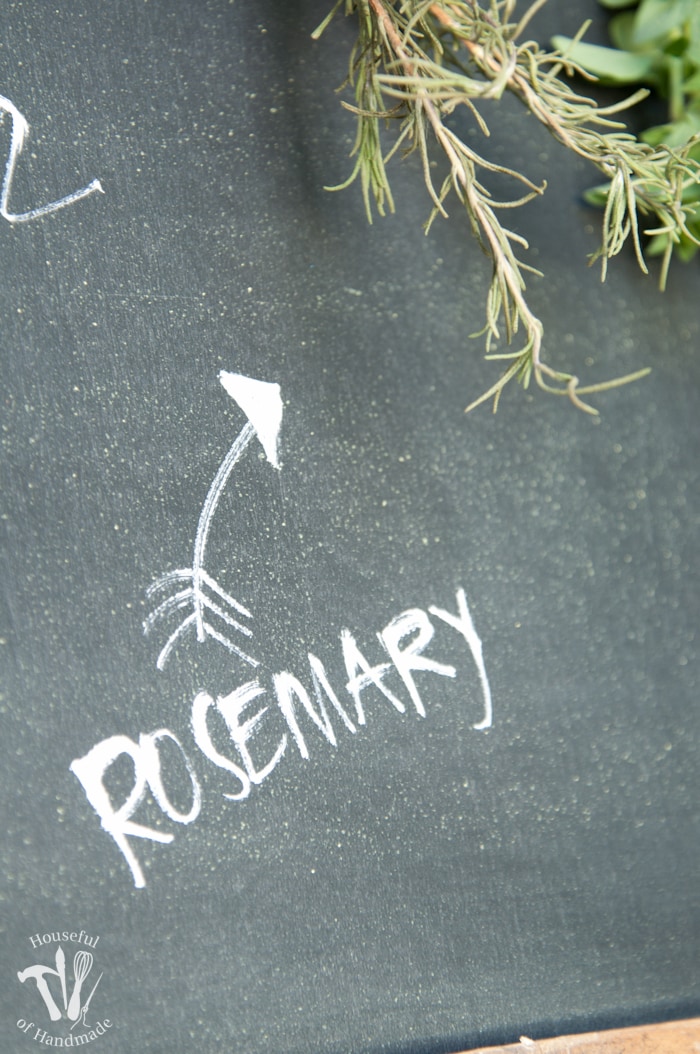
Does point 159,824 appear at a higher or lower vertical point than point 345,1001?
higher

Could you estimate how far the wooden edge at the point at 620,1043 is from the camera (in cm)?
61

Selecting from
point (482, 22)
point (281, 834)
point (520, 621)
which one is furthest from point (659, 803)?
point (482, 22)

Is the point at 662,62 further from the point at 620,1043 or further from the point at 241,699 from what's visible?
the point at 620,1043

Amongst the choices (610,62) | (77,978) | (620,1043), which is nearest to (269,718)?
(77,978)

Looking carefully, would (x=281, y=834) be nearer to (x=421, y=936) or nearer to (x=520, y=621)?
(x=421, y=936)

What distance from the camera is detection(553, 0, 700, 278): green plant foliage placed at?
623 mm

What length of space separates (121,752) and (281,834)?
0.12m

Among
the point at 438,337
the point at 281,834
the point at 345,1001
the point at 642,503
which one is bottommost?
the point at 345,1001

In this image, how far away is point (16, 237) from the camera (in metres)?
0.55

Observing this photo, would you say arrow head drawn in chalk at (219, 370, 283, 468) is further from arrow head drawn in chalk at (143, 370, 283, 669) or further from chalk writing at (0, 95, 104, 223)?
chalk writing at (0, 95, 104, 223)

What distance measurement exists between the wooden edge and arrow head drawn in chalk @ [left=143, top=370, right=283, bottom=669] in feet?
1.10

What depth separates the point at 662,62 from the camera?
643 mm

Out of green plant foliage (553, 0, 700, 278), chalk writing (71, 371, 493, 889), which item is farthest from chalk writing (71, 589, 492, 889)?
green plant foliage (553, 0, 700, 278)

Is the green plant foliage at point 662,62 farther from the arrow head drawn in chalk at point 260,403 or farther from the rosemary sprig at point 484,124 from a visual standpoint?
the arrow head drawn in chalk at point 260,403
